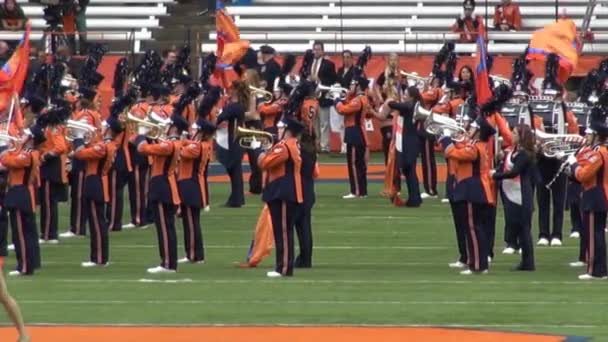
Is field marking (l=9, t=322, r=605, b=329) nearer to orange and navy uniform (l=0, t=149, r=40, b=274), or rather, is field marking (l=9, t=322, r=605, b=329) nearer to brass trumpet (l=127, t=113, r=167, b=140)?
orange and navy uniform (l=0, t=149, r=40, b=274)

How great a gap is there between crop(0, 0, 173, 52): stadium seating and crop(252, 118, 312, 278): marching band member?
16.3 m

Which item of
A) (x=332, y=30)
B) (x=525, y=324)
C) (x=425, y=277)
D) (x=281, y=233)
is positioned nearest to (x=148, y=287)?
(x=281, y=233)

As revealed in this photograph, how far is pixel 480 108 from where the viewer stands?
1680 centimetres

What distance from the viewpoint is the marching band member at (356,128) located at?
2270cm

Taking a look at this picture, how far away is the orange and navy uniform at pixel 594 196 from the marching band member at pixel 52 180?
17.2ft

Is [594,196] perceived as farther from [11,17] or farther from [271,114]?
[11,17]

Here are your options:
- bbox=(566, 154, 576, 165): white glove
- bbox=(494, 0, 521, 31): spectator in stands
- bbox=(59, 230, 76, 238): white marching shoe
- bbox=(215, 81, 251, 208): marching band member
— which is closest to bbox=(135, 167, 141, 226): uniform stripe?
bbox=(59, 230, 76, 238): white marching shoe

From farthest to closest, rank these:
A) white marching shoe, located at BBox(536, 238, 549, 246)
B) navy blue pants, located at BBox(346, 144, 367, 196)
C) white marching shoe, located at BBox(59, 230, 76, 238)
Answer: navy blue pants, located at BBox(346, 144, 367, 196)
white marching shoe, located at BBox(59, 230, 76, 238)
white marching shoe, located at BBox(536, 238, 549, 246)

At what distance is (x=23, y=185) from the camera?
640 inches

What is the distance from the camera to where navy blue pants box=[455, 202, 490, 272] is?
1642 cm

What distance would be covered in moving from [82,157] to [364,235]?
149 inches

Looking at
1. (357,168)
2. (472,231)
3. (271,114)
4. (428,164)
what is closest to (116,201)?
(271,114)

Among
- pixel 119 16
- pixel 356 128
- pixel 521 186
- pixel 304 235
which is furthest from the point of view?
pixel 119 16

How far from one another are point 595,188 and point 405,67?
13771 millimetres
